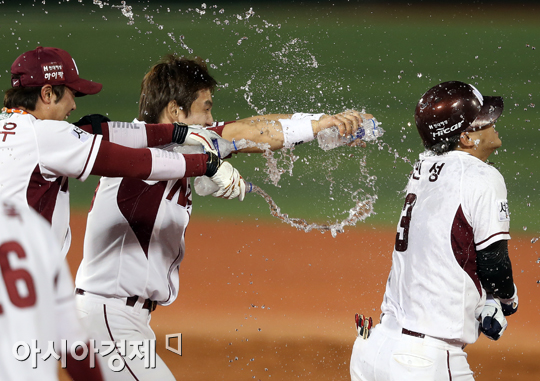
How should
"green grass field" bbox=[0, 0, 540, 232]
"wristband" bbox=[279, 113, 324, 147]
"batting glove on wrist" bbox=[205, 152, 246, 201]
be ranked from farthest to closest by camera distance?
1. "green grass field" bbox=[0, 0, 540, 232]
2. "wristband" bbox=[279, 113, 324, 147]
3. "batting glove on wrist" bbox=[205, 152, 246, 201]

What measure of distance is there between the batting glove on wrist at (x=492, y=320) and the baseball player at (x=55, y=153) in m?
1.23

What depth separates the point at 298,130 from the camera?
326 cm

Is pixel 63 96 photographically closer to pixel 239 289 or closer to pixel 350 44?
pixel 239 289

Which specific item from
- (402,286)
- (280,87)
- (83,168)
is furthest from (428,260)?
(280,87)

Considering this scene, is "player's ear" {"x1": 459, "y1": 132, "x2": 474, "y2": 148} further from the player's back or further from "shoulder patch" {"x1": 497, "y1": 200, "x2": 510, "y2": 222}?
the player's back

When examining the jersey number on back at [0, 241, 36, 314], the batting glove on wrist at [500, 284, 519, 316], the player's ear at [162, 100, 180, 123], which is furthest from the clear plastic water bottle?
the jersey number on back at [0, 241, 36, 314]

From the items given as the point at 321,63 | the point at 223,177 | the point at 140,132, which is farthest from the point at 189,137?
the point at 321,63

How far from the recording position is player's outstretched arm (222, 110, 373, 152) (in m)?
3.20

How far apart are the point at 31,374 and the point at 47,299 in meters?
0.30

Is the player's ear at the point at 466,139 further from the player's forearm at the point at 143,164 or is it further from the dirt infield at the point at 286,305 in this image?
the dirt infield at the point at 286,305

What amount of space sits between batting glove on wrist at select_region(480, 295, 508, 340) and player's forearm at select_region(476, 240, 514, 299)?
0.18ft

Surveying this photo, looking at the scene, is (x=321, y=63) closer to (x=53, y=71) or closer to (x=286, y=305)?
(x=286, y=305)

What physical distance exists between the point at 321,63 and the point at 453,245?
8570 millimetres

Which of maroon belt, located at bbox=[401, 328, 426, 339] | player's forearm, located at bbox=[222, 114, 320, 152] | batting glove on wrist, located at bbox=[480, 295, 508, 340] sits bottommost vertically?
maroon belt, located at bbox=[401, 328, 426, 339]
